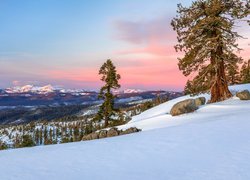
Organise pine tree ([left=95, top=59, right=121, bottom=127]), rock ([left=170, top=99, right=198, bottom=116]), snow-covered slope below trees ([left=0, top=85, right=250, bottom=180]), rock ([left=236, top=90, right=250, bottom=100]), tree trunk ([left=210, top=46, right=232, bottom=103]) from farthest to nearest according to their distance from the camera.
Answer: pine tree ([left=95, top=59, right=121, bottom=127])
tree trunk ([left=210, top=46, right=232, bottom=103])
rock ([left=236, top=90, right=250, bottom=100])
rock ([left=170, top=99, right=198, bottom=116])
snow-covered slope below trees ([left=0, top=85, right=250, bottom=180])

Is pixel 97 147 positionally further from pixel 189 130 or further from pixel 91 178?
pixel 189 130

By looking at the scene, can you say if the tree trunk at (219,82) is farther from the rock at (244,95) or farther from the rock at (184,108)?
the rock at (184,108)

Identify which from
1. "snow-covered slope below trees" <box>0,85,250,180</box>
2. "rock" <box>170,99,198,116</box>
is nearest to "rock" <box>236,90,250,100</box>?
"rock" <box>170,99,198,116</box>

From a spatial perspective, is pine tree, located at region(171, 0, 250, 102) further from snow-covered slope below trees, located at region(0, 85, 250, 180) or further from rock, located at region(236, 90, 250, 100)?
snow-covered slope below trees, located at region(0, 85, 250, 180)

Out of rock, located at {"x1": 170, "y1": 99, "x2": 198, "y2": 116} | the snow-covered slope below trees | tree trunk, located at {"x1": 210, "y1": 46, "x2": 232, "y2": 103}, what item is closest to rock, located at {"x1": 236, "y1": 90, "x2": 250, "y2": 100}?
tree trunk, located at {"x1": 210, "y1": 46, "x2": 232, "y2": 103}

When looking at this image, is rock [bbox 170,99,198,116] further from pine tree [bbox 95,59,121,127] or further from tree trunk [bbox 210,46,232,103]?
pine tree [bbox 95,59,121,127]

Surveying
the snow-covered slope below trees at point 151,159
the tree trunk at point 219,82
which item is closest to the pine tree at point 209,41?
the tree trunk at point 219,82

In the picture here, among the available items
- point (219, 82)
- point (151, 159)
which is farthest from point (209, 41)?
point (151, 159)

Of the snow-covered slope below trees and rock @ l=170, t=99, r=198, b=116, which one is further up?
rock @ l=170, t=99, r=198, b=116

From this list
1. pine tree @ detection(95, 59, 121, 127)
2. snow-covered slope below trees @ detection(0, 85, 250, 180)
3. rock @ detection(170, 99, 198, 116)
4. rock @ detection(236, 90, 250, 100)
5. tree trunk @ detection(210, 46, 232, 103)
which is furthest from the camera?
pine tree @ detection(95, 59, 121, 127)

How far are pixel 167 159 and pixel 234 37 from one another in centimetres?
2238

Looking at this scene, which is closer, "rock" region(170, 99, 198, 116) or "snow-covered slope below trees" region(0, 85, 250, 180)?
"snow-covered slope below trees" region(0, 85, 250, 180)

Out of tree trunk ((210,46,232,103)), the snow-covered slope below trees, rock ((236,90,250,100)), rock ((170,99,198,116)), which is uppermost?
tree trunk ((210,46,232,103))

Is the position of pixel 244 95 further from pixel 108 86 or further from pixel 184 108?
pixel 108 86
